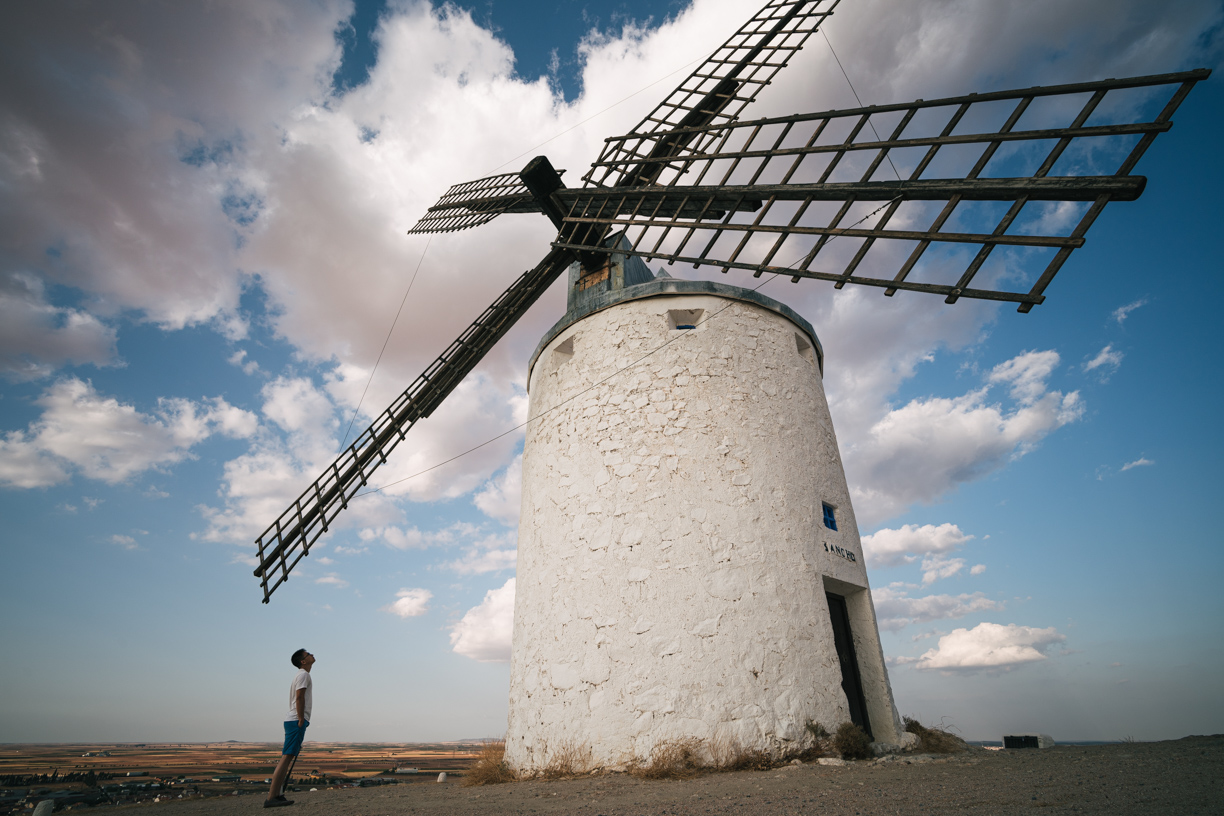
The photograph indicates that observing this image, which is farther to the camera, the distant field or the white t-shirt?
the distant field

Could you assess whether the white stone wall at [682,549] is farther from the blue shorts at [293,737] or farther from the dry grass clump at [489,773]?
the blue shorts at [293,737]

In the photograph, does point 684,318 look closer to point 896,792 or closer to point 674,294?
point 674,294

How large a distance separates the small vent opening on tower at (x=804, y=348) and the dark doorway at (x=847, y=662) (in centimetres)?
341

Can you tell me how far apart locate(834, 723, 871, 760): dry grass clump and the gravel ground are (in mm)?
301

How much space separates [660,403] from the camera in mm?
6789

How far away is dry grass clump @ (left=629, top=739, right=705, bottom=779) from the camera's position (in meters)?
4.86

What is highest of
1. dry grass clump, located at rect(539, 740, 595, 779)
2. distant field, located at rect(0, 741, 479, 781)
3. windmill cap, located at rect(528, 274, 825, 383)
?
windmill cap, located at rect(528, 274, 825, 383)

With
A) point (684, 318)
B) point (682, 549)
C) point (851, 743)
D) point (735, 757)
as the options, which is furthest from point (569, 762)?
point (684, 318)

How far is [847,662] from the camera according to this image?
6.70 metres

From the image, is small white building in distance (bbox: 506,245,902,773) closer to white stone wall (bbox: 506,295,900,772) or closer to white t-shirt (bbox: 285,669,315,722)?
white stone wall (bbox: 506,295,900,772)

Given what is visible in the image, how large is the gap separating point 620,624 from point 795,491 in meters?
2.65

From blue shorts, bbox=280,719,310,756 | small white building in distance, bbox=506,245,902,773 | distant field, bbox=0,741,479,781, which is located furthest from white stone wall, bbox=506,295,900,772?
distant field, bbox=0,741,479,781

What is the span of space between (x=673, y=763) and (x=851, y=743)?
1910 mm

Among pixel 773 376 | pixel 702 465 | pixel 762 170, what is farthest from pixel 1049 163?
pixel 702 465
